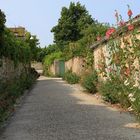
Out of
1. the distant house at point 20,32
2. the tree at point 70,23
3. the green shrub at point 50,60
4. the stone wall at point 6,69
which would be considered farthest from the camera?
the green shrub at point 50,60

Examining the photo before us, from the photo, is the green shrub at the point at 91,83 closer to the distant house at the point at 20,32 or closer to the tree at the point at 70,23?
the distant house at the point at 20,32

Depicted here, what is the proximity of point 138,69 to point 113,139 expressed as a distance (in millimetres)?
2260

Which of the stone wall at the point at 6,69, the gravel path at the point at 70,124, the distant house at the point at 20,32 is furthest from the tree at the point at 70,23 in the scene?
the gravel path at the point at 70,124

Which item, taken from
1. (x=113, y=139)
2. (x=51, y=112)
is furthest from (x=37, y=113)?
(x=113, y=139)

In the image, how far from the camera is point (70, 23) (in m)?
61.2

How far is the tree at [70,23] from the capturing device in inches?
2391

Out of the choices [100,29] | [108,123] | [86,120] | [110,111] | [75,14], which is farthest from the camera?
[75,14]

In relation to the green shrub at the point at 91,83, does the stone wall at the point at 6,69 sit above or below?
above

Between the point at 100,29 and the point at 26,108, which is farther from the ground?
the point at 100,29

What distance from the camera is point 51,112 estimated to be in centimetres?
1612

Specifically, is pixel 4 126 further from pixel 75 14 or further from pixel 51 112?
pixel 75 14

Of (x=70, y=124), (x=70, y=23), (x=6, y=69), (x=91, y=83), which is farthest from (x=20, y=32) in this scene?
(x=70, y=124)

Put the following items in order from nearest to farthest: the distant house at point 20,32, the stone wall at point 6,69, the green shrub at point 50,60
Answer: the stone wall at point 6,69 → the distant house at point 20,32 → the green shrub at point 50,60

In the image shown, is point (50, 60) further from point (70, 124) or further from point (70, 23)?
point (70, 124)
